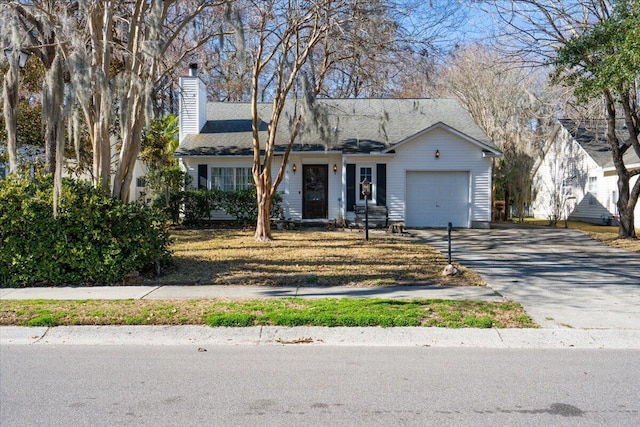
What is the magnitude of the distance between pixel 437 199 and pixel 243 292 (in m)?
13.2

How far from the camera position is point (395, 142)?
2017 cm

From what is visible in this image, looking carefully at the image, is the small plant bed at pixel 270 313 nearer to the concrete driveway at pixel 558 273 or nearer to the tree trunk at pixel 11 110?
the concrete driveway at pixel 558 273

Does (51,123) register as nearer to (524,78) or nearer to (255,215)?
(255,215)

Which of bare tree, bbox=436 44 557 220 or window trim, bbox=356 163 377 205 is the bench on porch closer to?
window trim, bbox=356 163 377 205

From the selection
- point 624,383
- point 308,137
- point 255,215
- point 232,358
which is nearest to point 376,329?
point 232,358

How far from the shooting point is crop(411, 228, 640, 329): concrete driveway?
293 inches

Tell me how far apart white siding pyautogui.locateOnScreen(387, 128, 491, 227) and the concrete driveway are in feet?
6.55

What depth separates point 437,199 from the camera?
20297mm

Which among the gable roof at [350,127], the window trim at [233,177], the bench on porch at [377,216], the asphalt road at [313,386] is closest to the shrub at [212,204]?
the window trim at [233,177]

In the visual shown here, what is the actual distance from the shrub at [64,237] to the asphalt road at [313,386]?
323 cm

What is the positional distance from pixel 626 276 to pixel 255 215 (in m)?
12.9

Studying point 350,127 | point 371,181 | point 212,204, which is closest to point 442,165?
point 371,181

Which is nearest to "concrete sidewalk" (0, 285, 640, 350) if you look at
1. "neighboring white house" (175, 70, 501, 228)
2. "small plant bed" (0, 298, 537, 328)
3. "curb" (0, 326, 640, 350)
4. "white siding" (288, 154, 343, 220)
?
"curb" (0, 326, 640, 350)

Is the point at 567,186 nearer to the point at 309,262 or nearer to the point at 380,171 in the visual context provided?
the point at 380,171
